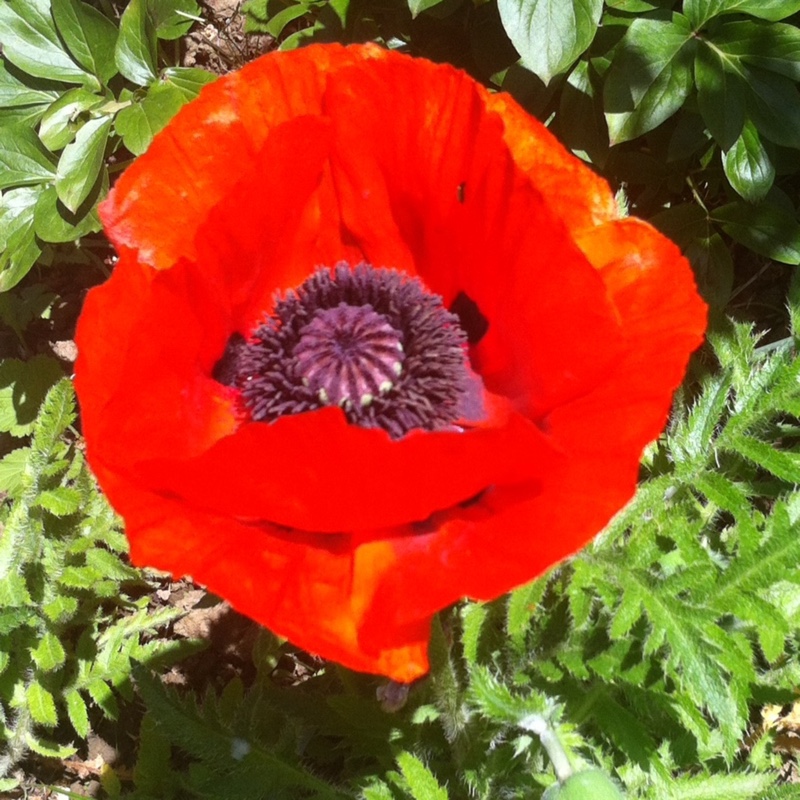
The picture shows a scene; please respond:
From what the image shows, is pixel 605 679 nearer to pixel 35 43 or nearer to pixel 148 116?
pixel 148 116

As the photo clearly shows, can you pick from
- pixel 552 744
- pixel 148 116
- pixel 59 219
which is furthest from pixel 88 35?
pixel 552 744

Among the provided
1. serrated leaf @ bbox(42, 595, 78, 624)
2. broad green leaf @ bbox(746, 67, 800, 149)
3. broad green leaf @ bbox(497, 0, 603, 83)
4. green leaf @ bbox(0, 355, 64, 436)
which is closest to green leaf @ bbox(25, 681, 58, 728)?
serrated leaf @ bbox(42, 595, 78, 624)

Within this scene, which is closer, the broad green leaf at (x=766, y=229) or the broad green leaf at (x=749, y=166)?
the broad green leaf at (x=749, y=166)

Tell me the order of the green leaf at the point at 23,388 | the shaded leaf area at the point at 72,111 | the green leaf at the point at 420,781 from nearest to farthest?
1. the green leaf at the point at 420,781
2. the shaded leaf area at the point at 72,111
3. the green leaf at the point at 23,388

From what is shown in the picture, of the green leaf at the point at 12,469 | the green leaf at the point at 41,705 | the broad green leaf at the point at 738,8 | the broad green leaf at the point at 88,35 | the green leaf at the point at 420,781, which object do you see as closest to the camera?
the green leaf at the point at 420,781

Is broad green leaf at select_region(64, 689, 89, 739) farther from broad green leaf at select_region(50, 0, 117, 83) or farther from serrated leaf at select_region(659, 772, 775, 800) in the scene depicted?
broad green leaf at select_region(50, 0, 117, 83)

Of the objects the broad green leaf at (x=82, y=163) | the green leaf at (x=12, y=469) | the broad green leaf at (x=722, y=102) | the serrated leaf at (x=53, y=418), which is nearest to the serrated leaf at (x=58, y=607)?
the serrated leaf at (x=53, y=418)

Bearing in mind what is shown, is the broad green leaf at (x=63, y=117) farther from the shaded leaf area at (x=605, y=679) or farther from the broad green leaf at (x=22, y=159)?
the shaded leaf area at (x=605, y=679)
